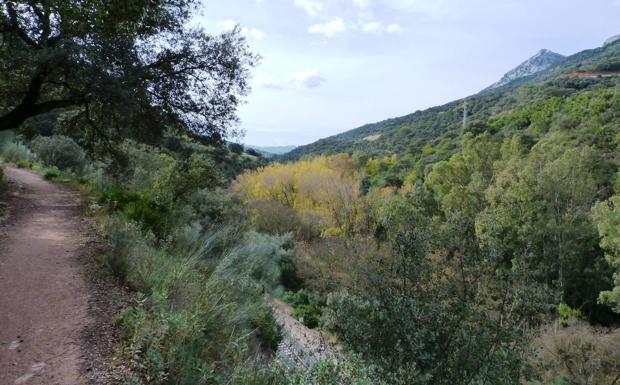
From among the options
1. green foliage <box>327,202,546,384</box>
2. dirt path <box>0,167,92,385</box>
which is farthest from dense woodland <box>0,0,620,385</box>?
dirt path <box>0,167,92,385</box>

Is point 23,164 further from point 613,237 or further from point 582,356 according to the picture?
point 613,237

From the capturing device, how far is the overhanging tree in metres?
6.13

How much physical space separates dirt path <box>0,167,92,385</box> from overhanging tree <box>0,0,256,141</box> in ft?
7.84

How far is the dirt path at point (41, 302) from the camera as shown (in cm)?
292

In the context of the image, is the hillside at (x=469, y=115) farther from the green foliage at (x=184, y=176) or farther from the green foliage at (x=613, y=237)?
the green foliage at (x=184, y=176)

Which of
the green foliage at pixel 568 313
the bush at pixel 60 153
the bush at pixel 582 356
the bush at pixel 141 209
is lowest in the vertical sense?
the green foliage at pixel 568 313

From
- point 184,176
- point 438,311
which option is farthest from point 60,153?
point 438,311

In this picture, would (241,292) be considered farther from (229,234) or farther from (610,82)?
(610,82)

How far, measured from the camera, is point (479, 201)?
2697 centimetres

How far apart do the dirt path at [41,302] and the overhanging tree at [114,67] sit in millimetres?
2389

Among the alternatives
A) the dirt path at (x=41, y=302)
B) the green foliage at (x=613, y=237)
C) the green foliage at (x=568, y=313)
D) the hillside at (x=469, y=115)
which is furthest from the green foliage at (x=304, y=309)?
the hillside at (x=469, y=115)

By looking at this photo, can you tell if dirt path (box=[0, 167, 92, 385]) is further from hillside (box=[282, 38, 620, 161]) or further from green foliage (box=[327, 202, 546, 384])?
hillside (box=[282, 38, 620, 161])

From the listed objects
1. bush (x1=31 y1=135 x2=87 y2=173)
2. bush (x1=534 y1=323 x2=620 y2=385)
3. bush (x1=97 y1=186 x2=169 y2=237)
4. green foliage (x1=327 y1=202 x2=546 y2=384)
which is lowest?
Answer: bush (x1=534 y1=323 x2=620 y2=385)

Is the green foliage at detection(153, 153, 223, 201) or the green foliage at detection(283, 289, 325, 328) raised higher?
the green foliage at detection(153, 153, 223, 201)
